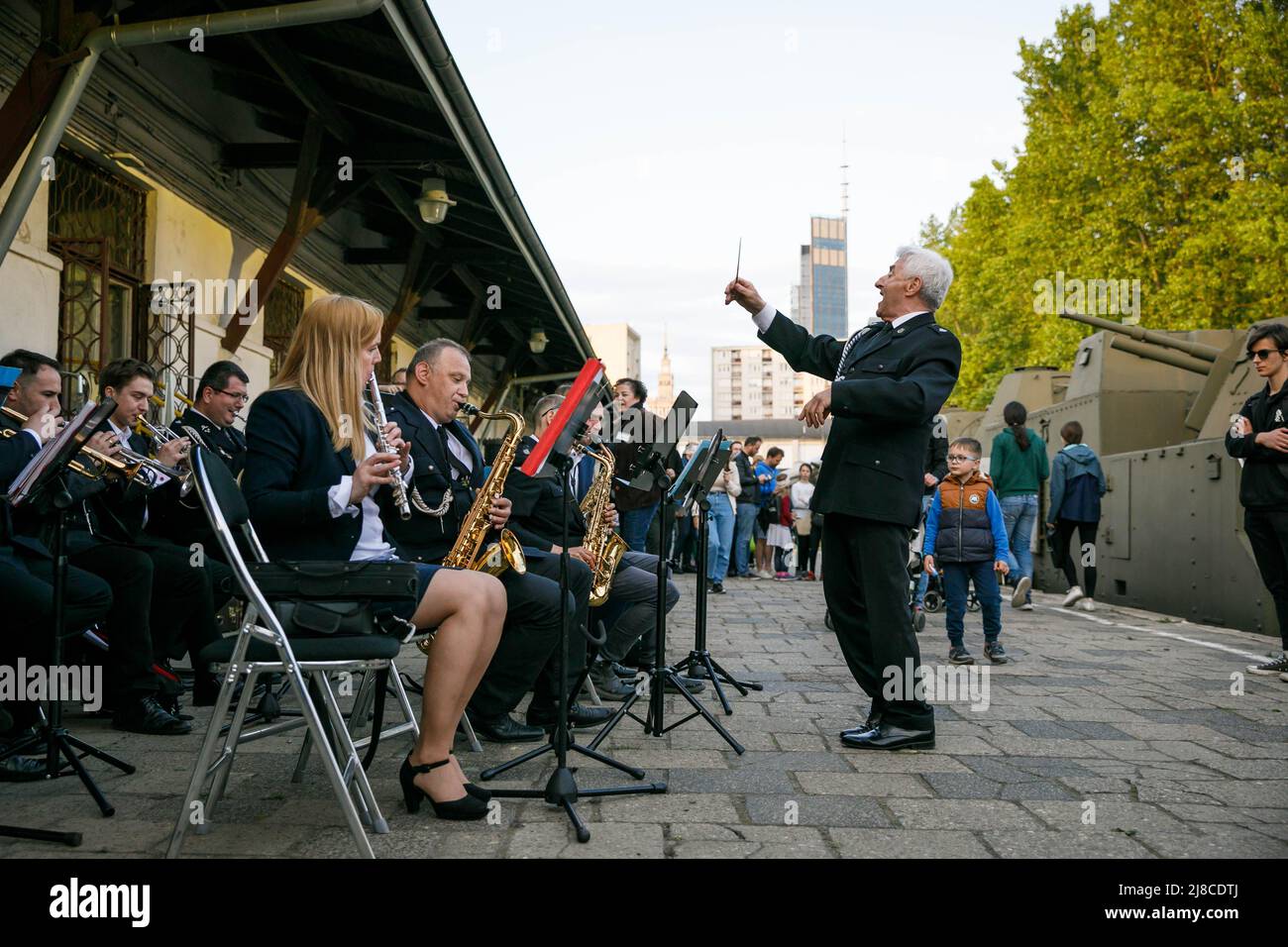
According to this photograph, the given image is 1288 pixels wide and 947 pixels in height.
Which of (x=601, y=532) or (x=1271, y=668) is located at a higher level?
(x=601, y=532)

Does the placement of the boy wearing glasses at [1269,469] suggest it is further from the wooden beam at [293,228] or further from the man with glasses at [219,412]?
the wooden beam at [293,228]

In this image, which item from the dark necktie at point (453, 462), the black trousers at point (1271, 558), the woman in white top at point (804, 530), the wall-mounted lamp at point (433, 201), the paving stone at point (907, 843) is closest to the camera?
the paving stone at point (907, 843)

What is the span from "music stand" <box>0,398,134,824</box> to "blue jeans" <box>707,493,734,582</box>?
10.5 m

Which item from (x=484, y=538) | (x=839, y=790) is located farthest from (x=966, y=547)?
(x=484, y=538)

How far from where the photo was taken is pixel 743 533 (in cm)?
1677

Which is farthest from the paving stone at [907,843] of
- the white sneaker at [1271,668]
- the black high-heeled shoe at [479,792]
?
the white sneaker at [1271,668]

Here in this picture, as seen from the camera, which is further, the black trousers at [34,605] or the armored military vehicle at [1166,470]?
the armored military vehicle at [1166,470]

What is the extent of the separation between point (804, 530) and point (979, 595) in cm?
1002

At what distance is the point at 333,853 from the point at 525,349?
17.7 metres

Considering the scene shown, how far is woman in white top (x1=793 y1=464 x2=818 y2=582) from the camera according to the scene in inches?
683

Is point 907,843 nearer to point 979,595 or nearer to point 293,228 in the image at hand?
point 979,595

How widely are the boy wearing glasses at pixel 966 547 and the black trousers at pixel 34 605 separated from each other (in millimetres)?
5379

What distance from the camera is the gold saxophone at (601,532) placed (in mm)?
6072

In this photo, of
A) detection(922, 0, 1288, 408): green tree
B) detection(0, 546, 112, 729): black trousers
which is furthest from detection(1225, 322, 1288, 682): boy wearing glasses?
detection(922, 0, 1288, 408): green tree
